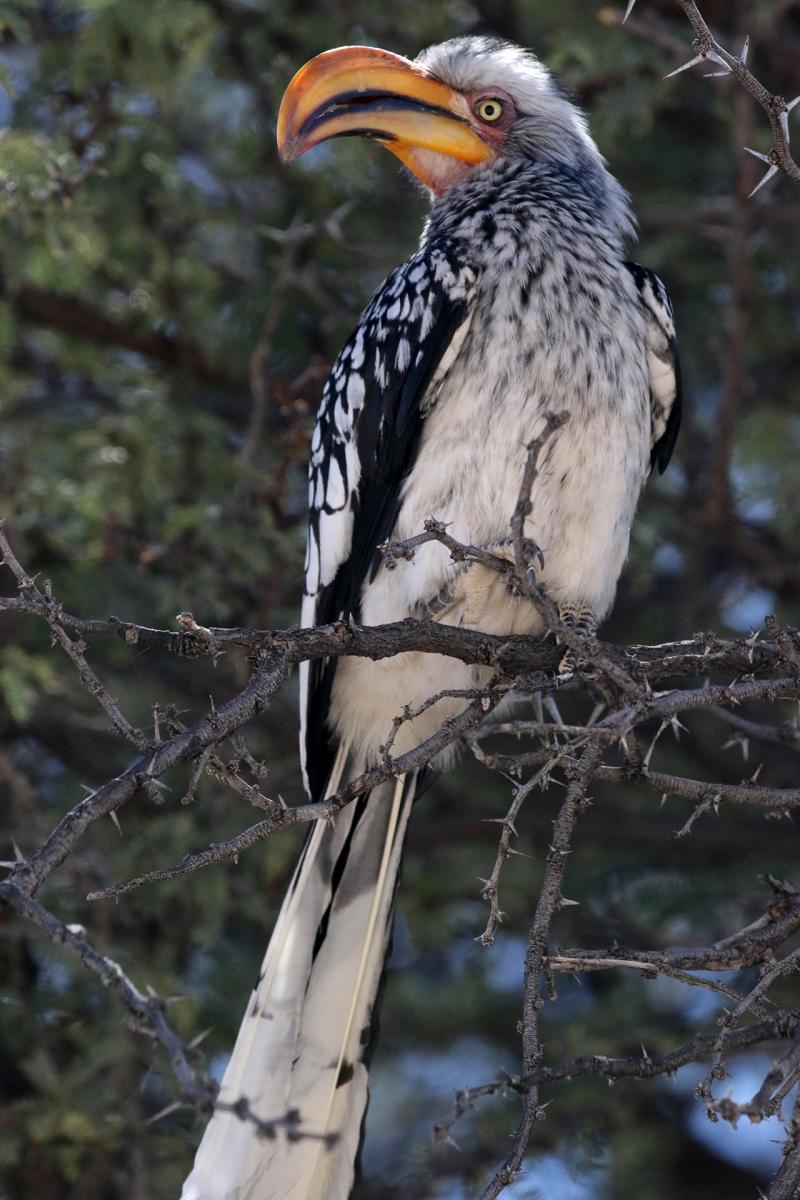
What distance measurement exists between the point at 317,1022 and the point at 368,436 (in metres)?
1.51

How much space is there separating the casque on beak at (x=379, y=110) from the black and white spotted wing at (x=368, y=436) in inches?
18.1

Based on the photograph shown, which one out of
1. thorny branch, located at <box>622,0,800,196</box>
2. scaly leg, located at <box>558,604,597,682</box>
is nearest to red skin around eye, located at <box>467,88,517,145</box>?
scaly leg, located at <box>558,604,597,682</box>

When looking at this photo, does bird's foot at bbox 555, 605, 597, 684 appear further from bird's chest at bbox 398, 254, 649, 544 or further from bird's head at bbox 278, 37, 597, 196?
bird's head at bbox 278, 37, 597, 196

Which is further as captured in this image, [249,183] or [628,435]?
[249,183]

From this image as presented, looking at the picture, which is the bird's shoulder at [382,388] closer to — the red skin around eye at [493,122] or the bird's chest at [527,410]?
the bird's chest at [527,410]

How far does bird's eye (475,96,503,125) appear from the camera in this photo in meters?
4.54

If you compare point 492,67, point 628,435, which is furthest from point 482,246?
point 492,67

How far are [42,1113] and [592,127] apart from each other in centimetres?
391

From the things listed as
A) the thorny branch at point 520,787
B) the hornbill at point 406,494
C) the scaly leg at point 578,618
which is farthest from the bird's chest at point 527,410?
the thorny branch at point 520,787

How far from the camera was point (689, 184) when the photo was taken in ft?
19.2

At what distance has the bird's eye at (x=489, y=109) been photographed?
454 centimetres

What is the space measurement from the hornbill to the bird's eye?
0.30 meters

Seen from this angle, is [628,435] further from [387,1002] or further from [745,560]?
[387,1002]

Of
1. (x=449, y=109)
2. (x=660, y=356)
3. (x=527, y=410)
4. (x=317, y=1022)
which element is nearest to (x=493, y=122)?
(x=449, y=109)
